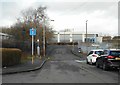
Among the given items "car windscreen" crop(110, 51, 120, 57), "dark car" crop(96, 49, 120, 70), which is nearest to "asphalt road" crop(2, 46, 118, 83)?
"dark car" crop(96, 49, 120, 70)

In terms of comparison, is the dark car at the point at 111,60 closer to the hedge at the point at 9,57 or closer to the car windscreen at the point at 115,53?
the car windscreen at the point at 115,53

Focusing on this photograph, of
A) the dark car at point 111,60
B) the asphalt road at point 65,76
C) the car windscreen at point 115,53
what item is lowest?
the asphalt road at point 65,76

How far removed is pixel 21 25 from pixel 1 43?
30.1 metres

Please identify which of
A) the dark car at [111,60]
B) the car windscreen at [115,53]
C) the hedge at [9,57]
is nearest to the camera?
the dark car at [111,60]

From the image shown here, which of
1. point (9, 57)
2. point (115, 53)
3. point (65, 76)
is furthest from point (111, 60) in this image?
point (9, 57)

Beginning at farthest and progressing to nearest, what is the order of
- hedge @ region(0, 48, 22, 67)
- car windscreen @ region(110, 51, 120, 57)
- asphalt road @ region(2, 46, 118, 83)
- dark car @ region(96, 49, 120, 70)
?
1. hedge @ region(0, 48, 22, 67)
2. car windscreen @ region(110, 51, 120, 57)
3. dark car @ region(96, 49, 120, 70)
4. asphalt road @ region(2, 46, 118, 83)

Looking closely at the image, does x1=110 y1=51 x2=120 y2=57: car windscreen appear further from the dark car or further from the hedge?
the hedge

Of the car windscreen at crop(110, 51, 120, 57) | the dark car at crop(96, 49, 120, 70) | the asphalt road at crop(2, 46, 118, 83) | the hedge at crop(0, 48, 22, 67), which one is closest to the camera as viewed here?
the asphalt road at crop(2, 46, 118, 83)

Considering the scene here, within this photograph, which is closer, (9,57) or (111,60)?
(111,60)

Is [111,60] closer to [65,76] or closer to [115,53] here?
[115,53]

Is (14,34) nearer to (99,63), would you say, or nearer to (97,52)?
(97,52)

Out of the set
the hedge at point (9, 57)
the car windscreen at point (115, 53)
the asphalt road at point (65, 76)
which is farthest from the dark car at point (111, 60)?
the hedge at point (9, 57)

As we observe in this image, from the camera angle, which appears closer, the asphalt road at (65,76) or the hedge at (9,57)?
the asphalt road at (65,76)

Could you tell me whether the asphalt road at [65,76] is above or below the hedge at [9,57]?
below
